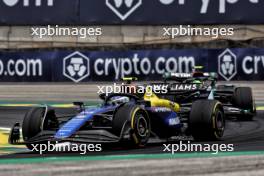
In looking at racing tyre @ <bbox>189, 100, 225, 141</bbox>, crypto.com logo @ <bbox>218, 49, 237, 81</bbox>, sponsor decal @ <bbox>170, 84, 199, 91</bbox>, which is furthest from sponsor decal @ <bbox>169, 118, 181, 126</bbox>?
crypto.com logo @ <bbox>218, 49, 237, 81</bbox>

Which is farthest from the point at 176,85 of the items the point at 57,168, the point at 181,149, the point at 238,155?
the point at 57,168

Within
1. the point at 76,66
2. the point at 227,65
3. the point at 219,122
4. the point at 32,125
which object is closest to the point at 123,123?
the point at 32,125

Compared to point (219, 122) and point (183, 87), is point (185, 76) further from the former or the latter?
point (219, 122)

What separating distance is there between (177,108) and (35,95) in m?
10.3

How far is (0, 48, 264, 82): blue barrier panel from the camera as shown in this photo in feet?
75.4

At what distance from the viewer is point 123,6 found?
26.6 metres

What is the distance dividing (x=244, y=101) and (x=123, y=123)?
605cm

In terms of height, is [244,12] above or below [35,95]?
above

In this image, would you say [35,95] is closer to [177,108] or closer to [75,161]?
[177,108]

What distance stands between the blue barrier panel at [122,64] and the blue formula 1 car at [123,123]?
11.0 meters

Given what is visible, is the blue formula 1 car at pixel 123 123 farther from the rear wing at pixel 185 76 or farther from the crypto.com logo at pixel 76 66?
the crypto.com logo at pixel 76 66

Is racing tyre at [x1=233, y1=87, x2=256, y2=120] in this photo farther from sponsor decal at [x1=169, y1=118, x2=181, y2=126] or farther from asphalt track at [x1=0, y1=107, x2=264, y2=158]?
sponsor decal at [x1=169, y1=118, x2=181, y2=126]

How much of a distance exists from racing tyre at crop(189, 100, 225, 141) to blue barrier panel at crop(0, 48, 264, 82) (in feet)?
37.1

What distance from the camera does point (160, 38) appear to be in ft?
87.4
